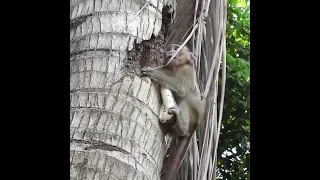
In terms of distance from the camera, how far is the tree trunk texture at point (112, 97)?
197cm

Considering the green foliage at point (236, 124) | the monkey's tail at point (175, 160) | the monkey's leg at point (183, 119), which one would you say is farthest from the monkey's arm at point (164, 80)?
the green foliage at point (236, 124)

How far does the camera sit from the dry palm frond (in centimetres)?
280

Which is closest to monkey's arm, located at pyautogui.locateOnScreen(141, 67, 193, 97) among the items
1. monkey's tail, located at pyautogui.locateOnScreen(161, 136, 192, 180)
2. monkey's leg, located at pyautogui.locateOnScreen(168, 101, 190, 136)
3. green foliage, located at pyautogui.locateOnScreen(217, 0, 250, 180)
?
monkey's leg, located at pyautogui.locateOnScreen(168, 101, 190, 136)

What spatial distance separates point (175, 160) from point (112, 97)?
0.92 meters

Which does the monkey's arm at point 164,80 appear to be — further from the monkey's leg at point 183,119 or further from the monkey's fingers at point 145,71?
the monkey's leg at point 183,119

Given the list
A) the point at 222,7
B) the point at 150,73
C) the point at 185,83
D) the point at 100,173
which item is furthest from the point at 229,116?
the point at 100,173

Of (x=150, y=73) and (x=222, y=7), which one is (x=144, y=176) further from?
(x=222, y=7)

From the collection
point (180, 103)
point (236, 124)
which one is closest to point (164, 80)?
point (180, 103)

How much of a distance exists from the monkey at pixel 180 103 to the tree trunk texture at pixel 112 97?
152mm

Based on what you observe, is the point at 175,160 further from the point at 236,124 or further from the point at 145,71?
the point at 236,124

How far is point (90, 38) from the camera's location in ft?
7.21

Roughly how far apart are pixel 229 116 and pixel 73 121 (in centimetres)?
420

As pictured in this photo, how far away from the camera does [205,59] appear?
3.02m

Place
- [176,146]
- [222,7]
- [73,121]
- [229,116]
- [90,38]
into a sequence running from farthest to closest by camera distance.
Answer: [229,116], [222,7], [176,146], [90,38], [73,121]
